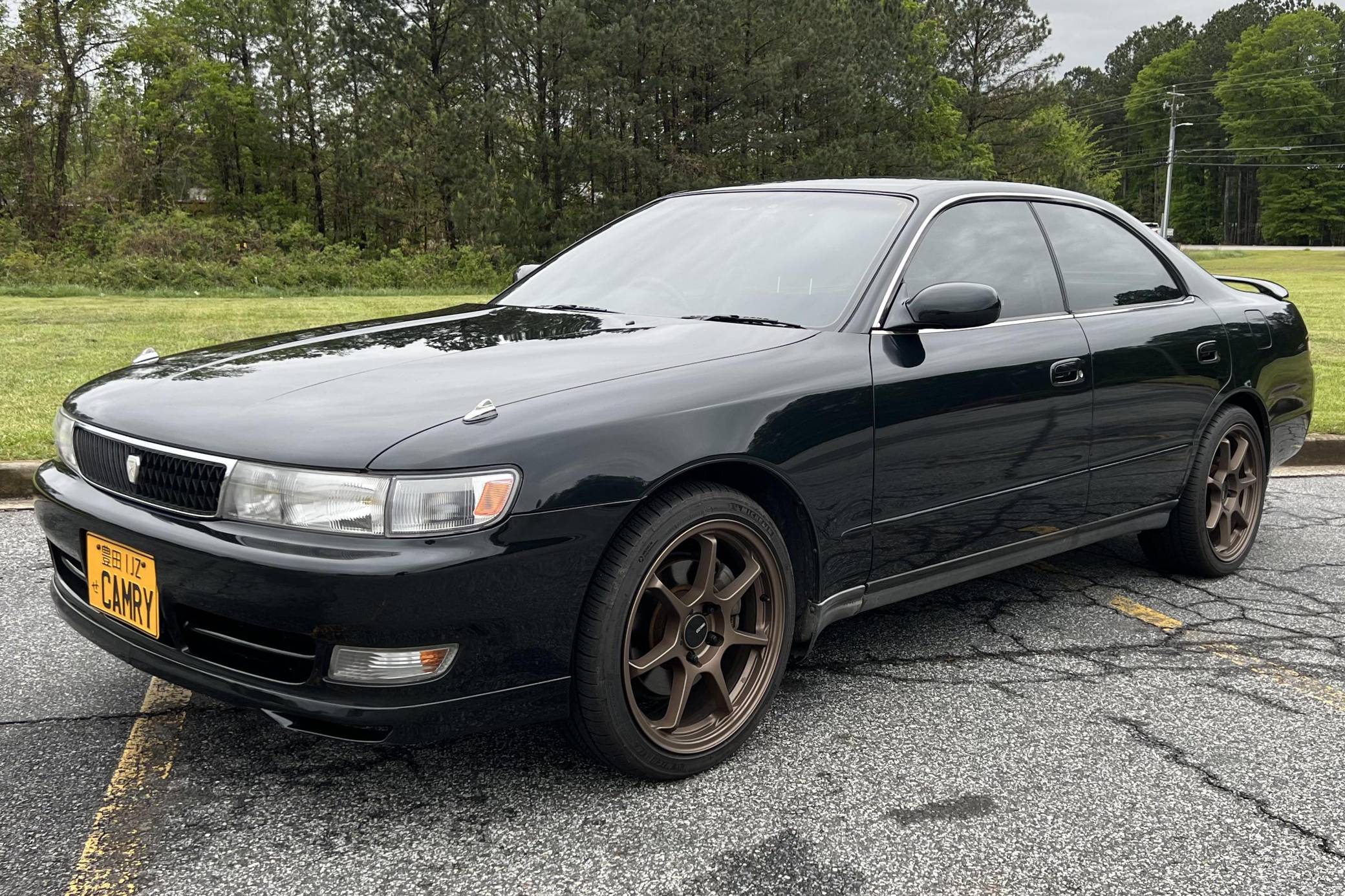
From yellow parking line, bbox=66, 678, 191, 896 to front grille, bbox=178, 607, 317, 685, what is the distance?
415mm

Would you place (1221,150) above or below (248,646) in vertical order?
above

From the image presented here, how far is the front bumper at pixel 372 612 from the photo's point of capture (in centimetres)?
216

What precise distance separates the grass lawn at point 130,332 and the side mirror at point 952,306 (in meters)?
4.81

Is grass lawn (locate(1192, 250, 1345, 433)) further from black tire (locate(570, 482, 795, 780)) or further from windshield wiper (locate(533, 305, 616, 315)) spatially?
black tire (locate(570, 482, 795, 780))

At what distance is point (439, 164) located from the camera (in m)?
31.1

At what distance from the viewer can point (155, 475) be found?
2445 mm

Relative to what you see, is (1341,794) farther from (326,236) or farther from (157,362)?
(326,236)

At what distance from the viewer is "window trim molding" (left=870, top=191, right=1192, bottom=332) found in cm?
318

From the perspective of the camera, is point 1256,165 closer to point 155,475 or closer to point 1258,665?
point 1258,665

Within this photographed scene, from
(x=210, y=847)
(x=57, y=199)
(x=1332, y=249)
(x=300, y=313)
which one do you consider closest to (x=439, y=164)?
(x=57, y=199)

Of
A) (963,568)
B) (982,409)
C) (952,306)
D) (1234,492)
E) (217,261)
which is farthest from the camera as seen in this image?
(217,261)

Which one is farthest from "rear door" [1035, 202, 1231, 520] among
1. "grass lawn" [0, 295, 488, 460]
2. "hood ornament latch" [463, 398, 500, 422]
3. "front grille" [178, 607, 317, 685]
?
"grass lawn" [0, 295, 488, 460]

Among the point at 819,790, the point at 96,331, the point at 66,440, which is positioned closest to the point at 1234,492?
the point at 819,790

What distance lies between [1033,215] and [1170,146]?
195ft
